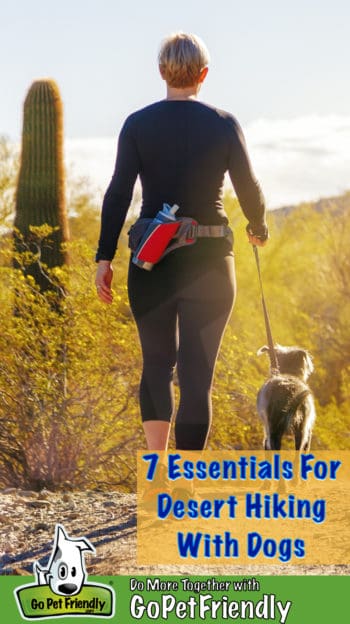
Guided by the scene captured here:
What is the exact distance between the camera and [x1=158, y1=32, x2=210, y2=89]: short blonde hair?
418 centimetres

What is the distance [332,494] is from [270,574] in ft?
5.86

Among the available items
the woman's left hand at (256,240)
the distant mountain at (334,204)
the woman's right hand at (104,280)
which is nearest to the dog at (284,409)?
the woman's left hand at (256,240)

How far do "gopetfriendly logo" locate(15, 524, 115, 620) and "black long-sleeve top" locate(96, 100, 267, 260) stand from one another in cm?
147

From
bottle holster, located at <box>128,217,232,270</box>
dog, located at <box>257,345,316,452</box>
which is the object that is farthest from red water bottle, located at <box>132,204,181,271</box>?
dog, located at <box>257,345,316,452</box>

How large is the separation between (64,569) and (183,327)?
112cm

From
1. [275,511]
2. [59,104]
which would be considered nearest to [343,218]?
[59,104]

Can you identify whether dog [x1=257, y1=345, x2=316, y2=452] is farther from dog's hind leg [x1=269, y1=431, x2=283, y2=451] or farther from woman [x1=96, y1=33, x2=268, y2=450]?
woman [x1=96, y1=33, x2=268, y2=450]

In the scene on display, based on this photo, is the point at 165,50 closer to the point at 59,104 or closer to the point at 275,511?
the point at 275,511

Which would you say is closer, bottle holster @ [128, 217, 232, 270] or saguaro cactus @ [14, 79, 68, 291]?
bottle holster @ [128, 217, 232, 270]

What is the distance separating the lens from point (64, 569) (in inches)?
149

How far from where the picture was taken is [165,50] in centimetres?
422

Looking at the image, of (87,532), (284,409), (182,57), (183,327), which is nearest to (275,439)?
(284,409)

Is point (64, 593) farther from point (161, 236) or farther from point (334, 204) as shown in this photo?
point (334, 204)

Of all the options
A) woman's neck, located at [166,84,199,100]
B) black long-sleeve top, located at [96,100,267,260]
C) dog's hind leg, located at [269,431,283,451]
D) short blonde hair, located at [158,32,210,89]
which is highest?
short blonde hair, located at [158,32,210,89]
